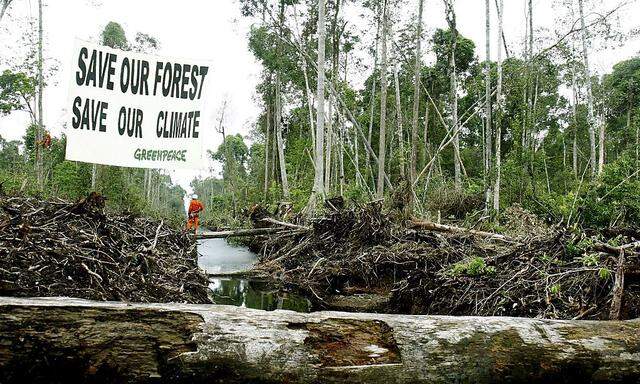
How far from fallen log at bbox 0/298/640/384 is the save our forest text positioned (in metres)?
3.69

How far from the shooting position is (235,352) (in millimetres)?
2336

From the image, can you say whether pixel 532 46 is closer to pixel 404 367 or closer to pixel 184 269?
pixel 184 269

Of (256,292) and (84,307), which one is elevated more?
(84,307)

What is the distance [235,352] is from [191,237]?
5834 millimetres

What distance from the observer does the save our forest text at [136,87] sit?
18.5 ft

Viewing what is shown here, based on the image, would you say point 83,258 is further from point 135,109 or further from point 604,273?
point 604,273

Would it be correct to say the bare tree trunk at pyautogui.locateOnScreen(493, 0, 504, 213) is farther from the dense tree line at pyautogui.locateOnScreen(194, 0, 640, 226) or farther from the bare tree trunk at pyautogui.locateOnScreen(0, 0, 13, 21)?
the bare tree trunk at pyautogui.locateOnScreen(0, 0, 13, 21)

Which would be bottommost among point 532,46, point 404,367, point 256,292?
point 256,292

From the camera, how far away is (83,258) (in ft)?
13.3

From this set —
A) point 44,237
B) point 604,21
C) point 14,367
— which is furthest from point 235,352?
point 604,21

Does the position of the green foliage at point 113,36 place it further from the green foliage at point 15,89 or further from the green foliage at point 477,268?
the green foliage at point 477,268

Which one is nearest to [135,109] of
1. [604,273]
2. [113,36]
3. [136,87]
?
[136,87]

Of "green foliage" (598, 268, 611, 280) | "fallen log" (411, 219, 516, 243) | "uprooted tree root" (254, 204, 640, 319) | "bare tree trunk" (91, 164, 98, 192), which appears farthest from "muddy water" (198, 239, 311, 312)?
"bare tree trunk" (91, 164, 98, 192)

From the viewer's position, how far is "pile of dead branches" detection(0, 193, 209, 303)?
3.73 m
